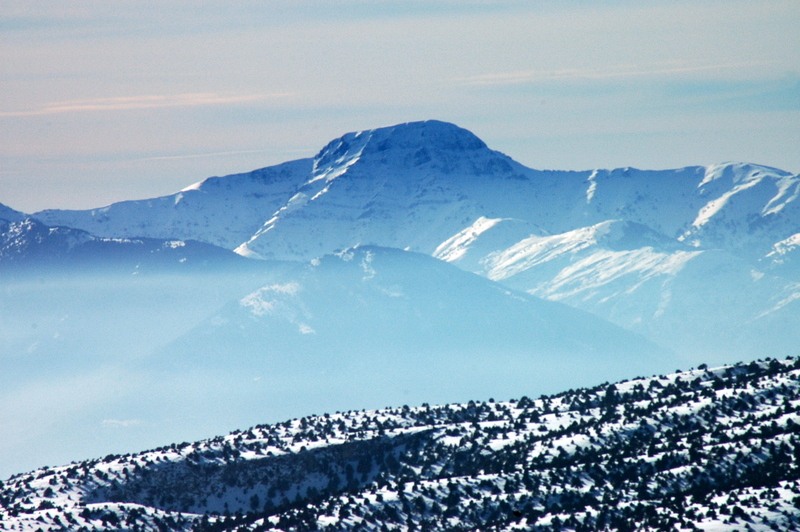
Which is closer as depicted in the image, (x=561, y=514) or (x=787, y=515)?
(x=787, y=515)

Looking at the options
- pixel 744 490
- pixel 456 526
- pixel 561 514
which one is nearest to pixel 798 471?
pixel 744 490

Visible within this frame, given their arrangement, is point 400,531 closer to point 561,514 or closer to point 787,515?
point 561,514

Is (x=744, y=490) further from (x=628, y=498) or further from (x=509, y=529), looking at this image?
(x=509, y=529)

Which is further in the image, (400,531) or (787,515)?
(400,531)

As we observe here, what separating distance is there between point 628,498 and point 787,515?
26159 mm

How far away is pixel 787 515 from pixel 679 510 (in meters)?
14.7

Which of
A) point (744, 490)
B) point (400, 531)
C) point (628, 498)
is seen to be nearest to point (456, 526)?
point (400, 531)

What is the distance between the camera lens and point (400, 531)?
19975 centimetres

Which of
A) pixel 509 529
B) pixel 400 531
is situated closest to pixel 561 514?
pixel 509 529

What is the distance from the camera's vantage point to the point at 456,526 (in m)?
199

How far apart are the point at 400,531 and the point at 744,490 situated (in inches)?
1929

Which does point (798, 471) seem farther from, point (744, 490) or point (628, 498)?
point (628, 498)

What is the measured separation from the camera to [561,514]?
194 m

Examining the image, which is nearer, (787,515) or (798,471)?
(787,515)
